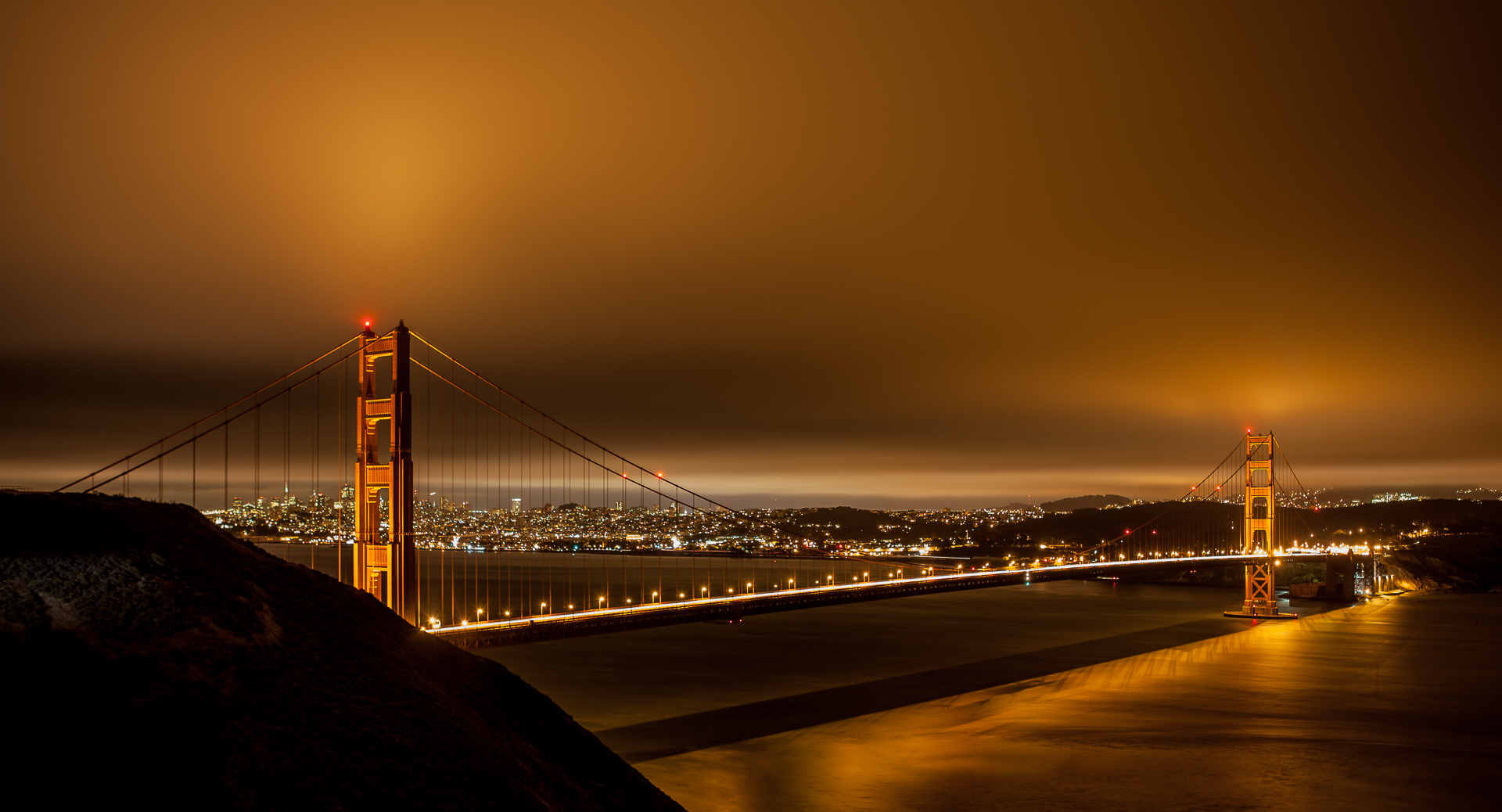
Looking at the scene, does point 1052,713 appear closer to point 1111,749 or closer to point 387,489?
point 1111,749

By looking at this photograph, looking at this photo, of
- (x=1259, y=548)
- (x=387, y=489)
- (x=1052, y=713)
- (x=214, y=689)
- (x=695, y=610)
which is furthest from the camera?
(x=1259, y=548)

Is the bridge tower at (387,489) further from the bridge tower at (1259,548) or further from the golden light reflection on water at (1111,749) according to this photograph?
the bridge tower at (1259,548)

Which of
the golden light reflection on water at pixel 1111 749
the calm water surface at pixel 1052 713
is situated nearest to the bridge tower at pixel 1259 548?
the calm water surface at pixel 1052 713

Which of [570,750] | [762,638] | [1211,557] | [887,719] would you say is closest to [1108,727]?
[887,719]

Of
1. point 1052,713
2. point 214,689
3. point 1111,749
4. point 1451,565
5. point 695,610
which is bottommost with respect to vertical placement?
point 1451,565

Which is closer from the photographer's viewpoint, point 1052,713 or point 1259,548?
point 1052,713

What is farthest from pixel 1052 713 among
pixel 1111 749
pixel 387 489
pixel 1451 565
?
pixel 1451 565

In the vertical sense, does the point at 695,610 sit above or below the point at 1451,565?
above

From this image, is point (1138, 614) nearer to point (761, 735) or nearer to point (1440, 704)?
point (1440, 704)
